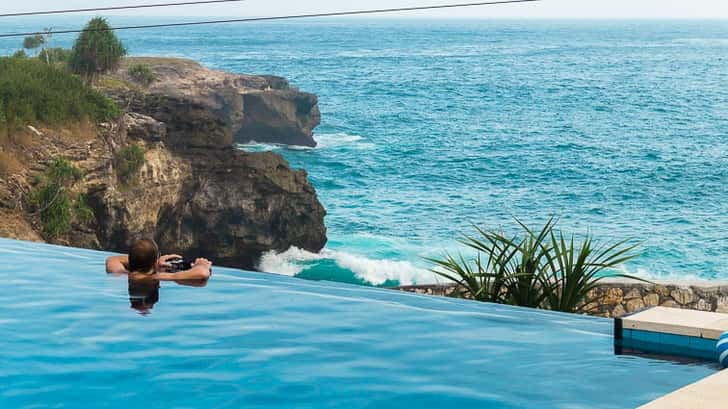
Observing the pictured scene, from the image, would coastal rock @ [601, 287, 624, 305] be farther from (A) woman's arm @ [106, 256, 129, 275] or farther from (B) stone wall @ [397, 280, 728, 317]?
(A) woman's arm @ [106, 256, 129, 275]

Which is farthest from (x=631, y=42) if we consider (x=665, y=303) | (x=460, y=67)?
(x=665, y=303)

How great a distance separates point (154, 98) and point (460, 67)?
61802mm

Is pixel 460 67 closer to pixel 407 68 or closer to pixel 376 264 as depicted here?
pixel 407 68

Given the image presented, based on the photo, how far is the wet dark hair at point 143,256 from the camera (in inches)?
316

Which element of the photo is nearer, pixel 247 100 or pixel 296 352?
pixel 296 352

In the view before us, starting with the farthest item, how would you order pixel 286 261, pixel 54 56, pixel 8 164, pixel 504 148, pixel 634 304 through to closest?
pixel 504 148 → pixel 54 56 → pixel 286 261 → pixel 8 164 → pixel 634 304

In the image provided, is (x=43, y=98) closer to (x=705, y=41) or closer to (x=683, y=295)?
(x=683, y=295)

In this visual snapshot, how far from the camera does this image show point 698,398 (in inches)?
144

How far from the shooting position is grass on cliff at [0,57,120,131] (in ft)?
99.0

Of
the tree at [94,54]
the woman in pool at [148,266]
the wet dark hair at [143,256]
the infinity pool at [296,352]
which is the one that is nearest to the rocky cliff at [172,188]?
the tree at [94,54]

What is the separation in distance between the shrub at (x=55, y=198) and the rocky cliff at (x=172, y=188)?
30cm

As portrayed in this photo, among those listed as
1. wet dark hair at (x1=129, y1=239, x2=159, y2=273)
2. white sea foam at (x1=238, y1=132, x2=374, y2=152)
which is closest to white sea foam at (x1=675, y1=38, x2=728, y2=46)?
white sea foam at (x1=238, y1=132, x2=374, y2=152)

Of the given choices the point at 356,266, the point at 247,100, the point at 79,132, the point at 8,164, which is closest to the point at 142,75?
the point at 247,100

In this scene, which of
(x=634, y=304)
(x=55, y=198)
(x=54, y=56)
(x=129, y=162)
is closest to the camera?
(x=634, y=304)
